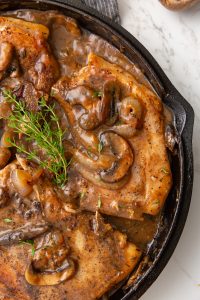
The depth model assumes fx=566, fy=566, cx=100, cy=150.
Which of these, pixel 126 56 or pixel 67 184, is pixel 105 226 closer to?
pixel 67 184

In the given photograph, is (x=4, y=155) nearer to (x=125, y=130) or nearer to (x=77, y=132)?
(x=77, y=132)

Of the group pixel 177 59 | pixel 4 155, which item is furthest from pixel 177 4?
pixel 4 155

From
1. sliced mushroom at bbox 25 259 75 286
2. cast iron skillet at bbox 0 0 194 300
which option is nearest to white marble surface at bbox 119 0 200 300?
cast iron skillet at bbox 0 0 194 300

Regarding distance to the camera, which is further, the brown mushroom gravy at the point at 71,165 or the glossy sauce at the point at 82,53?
the glossy sauce at the point at 82,53

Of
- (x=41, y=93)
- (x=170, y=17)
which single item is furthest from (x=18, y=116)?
(x=170, y=17)

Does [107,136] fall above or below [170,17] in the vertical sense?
below

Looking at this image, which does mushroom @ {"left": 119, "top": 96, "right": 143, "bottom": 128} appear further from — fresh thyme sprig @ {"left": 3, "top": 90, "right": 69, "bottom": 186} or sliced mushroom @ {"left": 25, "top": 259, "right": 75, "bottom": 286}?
sliced mushroom @ {"left": 25, "top": 259, "right": 75, "bottom": 286}

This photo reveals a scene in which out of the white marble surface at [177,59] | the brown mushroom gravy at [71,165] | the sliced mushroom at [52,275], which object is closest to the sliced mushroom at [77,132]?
the brown mushroom gravy at [71,165]

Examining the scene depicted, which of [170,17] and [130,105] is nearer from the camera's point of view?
[130,105]

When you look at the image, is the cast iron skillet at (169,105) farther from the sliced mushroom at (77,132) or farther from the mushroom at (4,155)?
the mushroom at (4,155)
